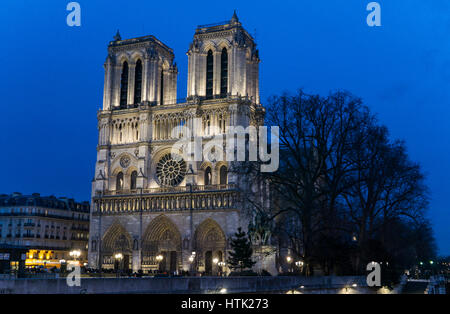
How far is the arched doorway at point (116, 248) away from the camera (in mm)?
62156

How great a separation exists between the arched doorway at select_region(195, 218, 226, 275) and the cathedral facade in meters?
0.11

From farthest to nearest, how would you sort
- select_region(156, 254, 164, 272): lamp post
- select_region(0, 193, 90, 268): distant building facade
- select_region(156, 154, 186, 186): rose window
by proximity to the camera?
select_region(0, 193, 90, 268): distant building facade → select_region(156, 154, 186, 186): rose window → select_region(156, 254, 164, 272): lamp post

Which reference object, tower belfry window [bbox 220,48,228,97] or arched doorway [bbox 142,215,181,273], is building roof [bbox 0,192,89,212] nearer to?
arched doorway [bbox 142,215,181,273]

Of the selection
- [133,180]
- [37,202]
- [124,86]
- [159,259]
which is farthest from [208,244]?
[37,202]

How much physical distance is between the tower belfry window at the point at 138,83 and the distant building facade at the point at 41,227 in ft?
65.8

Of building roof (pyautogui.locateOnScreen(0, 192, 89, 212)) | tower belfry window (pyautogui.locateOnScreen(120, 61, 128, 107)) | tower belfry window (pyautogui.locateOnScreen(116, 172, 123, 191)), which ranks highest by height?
tower belfry window (pyautogui.locateOnScreen(120, 61, 128, 107))

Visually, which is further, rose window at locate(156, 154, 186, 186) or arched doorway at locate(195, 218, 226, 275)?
rose window at locate(156, 154, 186, 186)

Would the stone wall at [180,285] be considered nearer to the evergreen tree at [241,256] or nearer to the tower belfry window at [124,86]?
the evergreen tree at [241,256]

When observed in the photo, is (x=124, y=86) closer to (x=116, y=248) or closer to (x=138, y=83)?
(x=138, y=83)

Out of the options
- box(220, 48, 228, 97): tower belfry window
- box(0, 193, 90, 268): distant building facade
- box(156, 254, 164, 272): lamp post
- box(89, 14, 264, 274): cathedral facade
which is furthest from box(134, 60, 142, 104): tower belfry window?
box(0, 193, 90, 268): distant building facade

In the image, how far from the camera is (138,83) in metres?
Answer: 67.8

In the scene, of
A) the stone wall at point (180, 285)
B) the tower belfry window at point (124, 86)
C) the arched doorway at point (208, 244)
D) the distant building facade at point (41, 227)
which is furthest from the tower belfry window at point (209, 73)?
the stone wall at point (180, 285)

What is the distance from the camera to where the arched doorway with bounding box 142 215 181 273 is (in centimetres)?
6022
